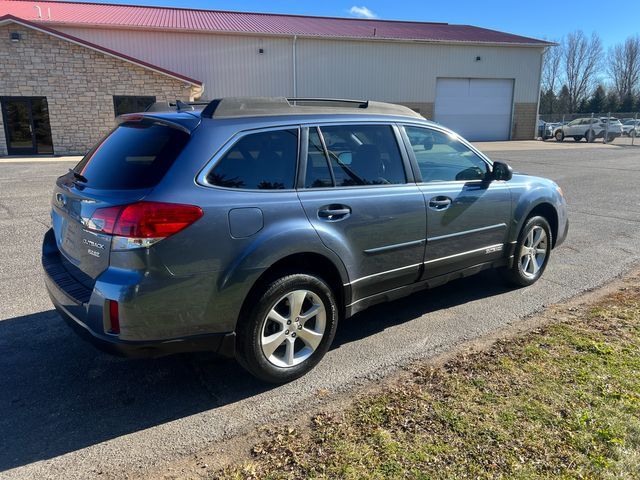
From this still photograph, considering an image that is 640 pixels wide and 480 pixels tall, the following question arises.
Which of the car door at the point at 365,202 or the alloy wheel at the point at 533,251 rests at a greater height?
the car door at the point at 365,202

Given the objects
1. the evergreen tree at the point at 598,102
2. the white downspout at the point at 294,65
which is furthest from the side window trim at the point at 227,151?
the evergreen tree at the point at 598,102

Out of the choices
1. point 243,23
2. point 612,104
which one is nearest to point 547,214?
point 243,23

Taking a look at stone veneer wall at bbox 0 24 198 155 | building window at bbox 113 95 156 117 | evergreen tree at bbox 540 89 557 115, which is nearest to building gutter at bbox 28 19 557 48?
A: stone veneer wall at bbox 0 24 198 155

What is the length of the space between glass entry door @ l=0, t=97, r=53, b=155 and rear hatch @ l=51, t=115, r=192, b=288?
69.4 feet

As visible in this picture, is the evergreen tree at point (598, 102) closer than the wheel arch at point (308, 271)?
No

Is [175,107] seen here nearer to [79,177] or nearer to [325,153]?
[79,177]

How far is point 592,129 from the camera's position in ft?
115

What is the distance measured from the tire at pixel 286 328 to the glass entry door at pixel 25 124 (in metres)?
22.2

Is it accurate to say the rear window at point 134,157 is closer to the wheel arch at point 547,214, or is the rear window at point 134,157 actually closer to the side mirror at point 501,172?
the side mirror at point 501,172

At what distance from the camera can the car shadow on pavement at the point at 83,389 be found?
2.83 metres

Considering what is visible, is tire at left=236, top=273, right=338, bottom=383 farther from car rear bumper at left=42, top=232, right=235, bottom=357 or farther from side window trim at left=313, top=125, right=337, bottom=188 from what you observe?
side window trim at left=313, top=125, right=337, bottom=188

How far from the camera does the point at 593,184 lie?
13.3 metres

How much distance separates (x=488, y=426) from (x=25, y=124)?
2369 centimetres

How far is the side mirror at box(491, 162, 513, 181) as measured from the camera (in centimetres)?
457
